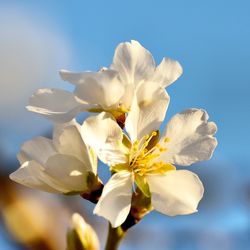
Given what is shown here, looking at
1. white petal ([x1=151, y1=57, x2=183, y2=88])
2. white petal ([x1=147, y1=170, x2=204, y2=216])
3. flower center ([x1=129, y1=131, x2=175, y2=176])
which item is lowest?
white petal ([x1=147, y1=170, x2=204, y2=216])

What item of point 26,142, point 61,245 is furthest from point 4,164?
point 26,142

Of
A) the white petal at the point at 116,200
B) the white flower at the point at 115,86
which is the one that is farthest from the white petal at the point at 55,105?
the white petal at the point at 116,200

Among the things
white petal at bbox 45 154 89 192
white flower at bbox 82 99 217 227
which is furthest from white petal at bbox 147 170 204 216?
white petal at bbox 45 154 89 192

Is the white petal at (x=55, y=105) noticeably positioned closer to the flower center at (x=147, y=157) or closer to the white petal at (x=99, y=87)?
the white petal at (x=99, y=87)

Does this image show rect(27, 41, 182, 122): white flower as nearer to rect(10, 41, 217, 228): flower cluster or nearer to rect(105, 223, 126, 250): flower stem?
rect(10, 41, 217, 228): flower cluster

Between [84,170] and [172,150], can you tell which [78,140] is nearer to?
[84,170]

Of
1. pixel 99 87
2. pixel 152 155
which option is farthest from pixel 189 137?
pixel 99 87
